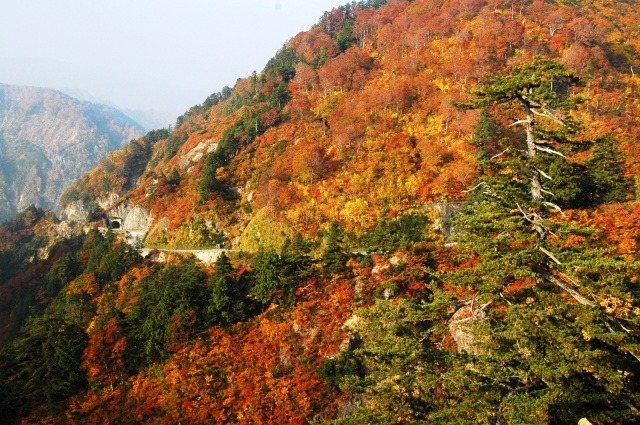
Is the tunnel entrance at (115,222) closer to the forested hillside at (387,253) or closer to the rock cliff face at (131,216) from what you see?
the rock cliff face at (131,216)

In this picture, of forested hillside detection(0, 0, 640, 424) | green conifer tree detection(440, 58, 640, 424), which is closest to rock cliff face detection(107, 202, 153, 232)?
forested hillside detection(0, 0, 640, 424)

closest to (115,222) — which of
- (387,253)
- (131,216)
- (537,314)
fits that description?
(131,216)

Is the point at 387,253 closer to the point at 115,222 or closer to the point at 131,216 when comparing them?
the point at 131,216

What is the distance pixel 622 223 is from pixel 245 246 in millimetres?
29908

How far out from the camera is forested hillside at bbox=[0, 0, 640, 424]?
766 cm

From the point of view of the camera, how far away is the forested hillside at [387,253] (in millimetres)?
7664

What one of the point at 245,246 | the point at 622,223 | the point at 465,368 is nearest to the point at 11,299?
the point at 245,246

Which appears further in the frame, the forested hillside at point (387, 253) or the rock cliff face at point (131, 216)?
the rock cliff face at point (131, 216)

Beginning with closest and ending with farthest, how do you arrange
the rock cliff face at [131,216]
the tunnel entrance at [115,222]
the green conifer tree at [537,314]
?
1. the green conifer tree at [537,314]
2. the rock cliff face at [131,216]
3. the tunnel entrance at [115,222]

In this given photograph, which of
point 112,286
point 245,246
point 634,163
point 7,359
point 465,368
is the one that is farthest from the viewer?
point 112,286

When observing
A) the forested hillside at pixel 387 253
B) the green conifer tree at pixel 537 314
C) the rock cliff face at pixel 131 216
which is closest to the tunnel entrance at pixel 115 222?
the rock cliff face at pixel 131 216

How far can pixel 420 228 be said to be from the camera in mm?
30391

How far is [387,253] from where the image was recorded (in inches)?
1082

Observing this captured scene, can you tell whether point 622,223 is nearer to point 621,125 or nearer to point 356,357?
point 621,125
